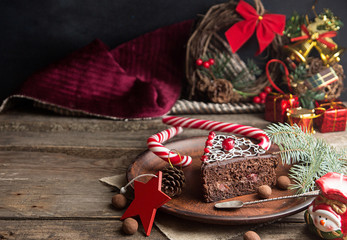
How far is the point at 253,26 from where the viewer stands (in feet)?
6.11

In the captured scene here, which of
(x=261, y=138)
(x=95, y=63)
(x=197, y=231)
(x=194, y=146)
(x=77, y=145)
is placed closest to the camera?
(x=197, y=231)

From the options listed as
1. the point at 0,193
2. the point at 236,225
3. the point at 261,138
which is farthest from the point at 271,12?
the point at 0,193

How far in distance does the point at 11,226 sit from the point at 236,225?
62 centimetres

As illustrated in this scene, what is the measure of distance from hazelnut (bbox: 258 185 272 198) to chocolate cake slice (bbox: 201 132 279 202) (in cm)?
5

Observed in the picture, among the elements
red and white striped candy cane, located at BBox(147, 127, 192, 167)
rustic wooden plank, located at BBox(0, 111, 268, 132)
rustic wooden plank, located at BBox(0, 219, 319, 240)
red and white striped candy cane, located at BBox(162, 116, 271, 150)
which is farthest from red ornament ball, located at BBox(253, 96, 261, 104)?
rustic wooden plank, located at BBox(0, 219, 319, 240)

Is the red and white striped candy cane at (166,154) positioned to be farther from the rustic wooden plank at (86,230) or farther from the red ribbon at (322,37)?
the red ribbon at (322,37)

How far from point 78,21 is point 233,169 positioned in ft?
4.44

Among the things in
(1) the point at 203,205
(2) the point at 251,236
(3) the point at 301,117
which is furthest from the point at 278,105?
(2) the point at 251,236

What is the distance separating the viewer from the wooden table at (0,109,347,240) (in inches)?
40.6

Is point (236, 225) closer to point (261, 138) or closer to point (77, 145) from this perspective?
point (261, 138)

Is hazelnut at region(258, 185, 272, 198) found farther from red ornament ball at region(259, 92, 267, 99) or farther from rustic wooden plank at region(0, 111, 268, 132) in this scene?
red ornament ball at region(259, 92, 267, 99)

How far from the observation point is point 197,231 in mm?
1019

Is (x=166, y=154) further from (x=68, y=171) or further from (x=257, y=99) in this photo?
(x=257, y=99)

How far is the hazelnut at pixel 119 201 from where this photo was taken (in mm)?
1114
